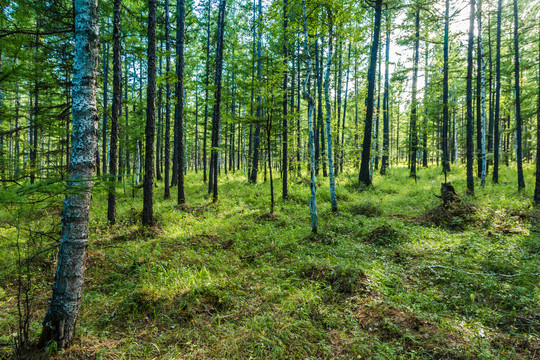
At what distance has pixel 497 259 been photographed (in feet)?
18.1

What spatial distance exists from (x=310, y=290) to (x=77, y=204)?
3995 mm

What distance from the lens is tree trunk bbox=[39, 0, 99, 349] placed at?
118 inches

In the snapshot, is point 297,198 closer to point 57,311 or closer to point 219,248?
point 219,248

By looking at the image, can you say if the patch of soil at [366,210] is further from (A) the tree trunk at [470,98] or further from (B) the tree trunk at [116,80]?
(B) the tree trunk at [116,80]

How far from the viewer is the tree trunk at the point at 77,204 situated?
300cm

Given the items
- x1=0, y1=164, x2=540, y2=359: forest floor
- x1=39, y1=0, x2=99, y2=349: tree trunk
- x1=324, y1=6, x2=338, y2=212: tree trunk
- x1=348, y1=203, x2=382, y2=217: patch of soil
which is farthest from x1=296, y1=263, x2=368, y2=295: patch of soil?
x1=348, y1=203, x2=382, y2=217: patch of soil

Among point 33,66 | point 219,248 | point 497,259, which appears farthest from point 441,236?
point 33,66

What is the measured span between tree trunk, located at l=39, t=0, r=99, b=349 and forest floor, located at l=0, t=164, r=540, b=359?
259mm

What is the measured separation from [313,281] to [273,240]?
2.61 m

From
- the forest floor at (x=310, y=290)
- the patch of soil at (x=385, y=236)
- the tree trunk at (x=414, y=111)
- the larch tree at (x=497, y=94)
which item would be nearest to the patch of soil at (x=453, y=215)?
the forest floor at (x=310, y=290)

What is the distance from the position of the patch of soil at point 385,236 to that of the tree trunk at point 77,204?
22.5 feet

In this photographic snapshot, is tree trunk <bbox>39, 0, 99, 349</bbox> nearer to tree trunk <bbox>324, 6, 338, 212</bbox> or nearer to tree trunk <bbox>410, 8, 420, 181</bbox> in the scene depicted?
tree trunk <bbox>324, 6, 338, 212</bbox>

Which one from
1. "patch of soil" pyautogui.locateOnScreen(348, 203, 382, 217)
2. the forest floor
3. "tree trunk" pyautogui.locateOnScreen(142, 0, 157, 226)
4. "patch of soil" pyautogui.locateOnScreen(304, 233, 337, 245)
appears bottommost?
the forest floor

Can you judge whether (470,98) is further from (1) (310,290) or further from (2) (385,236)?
(1) (310,290)
